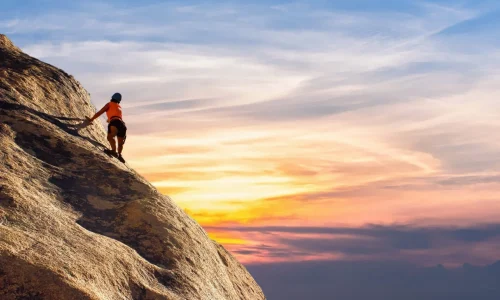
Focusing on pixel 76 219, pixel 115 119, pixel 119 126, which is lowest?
pixel 76 219

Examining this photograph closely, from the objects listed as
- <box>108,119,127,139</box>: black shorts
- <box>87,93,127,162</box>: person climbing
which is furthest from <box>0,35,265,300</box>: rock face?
<box>108,119,127,139</box>: black shorts

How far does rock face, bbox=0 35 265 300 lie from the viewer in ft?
46.4

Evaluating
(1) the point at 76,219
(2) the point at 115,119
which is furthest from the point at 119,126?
(1) the point at 76,219

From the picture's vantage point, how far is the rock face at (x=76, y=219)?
1415 centimetres

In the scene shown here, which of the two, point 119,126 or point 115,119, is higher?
point 115,119

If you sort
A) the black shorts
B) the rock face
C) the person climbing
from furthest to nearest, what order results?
the black shorts, the person climbing, the rock face

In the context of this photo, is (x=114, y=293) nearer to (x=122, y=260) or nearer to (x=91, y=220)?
(x=122, y=260)

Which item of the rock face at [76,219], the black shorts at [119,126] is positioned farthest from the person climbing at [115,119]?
the rock face at [76,219]

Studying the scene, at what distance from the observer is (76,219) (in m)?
17.9

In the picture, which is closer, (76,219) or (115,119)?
(76,219)

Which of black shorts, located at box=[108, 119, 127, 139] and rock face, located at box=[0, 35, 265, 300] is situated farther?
black shorts, located at box=[108, 119, 127, 139]

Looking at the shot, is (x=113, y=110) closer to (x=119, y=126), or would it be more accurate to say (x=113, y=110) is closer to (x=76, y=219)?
(x=119, y=126)

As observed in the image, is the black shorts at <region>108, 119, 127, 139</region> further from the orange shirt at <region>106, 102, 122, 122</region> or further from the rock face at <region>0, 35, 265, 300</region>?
the rock face at <region>0, 35, 265, 300</region>

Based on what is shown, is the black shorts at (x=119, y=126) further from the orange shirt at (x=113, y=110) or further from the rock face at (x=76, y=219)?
the rock face at (x=76, y=219)
